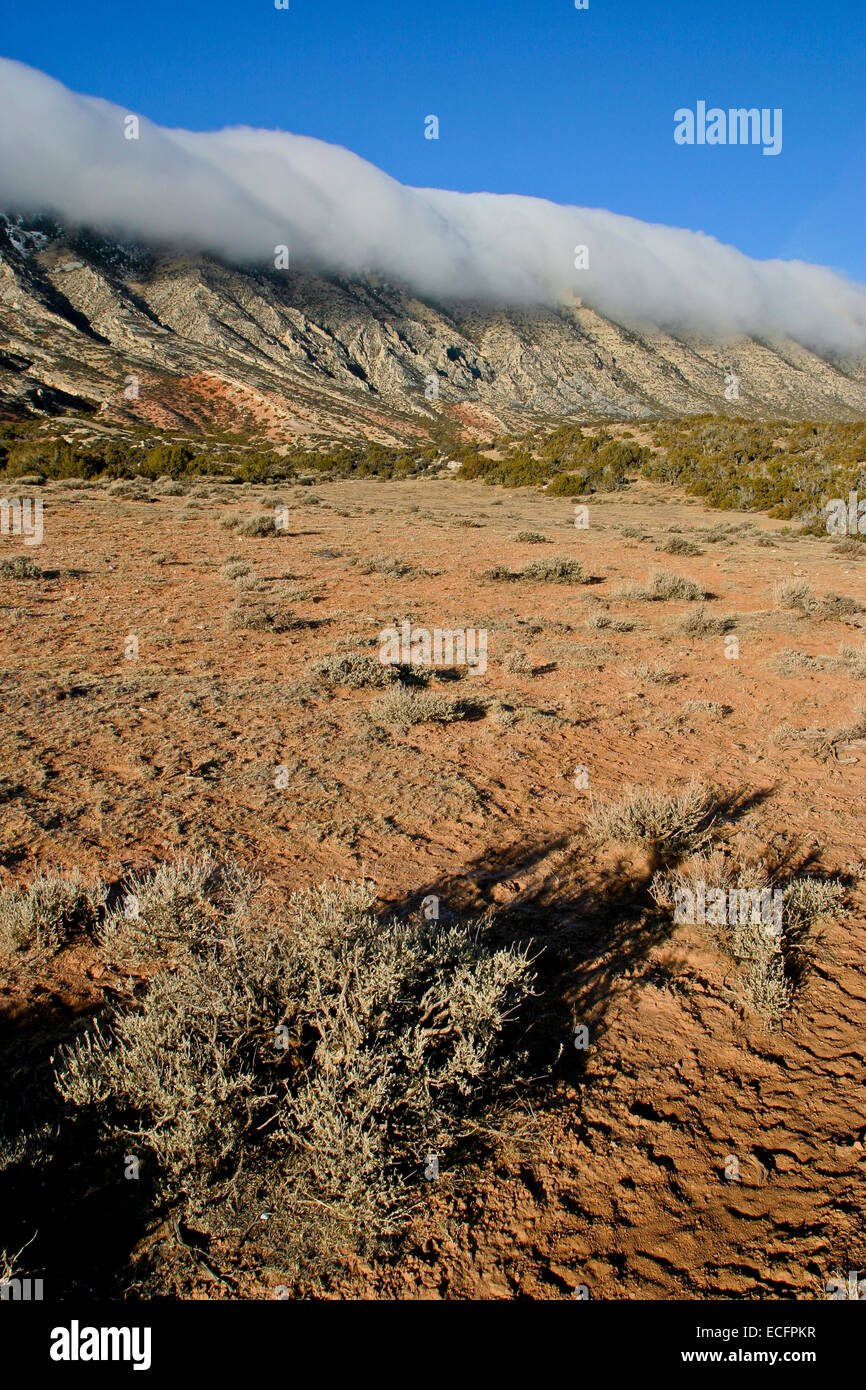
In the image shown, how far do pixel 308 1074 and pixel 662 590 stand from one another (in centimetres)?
944

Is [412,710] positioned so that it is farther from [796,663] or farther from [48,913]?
[796,663]

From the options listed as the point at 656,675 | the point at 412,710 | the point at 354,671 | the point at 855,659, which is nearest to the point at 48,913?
the point at 412,710

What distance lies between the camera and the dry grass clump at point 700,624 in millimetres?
8516

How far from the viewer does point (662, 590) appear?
1041 cm

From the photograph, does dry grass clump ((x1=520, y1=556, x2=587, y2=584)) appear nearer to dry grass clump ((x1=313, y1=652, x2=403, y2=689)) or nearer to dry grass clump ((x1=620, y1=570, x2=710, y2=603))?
dry grass clump ((x1=620, y1=570, x2=710, y2=603))

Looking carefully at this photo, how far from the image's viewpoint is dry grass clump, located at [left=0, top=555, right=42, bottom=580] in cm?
954

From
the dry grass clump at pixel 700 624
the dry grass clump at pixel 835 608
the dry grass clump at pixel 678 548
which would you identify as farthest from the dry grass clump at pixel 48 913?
the dry grass clump at pixel 678 548

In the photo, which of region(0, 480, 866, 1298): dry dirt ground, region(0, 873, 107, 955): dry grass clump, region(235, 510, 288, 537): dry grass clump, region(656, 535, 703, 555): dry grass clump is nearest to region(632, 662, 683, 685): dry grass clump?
region(0, 480, 866, 1298): dry dirt ground

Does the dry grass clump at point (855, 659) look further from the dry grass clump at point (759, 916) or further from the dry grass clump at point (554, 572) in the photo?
the dry grass clump at point (554, 572)

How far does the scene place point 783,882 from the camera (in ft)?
12.5

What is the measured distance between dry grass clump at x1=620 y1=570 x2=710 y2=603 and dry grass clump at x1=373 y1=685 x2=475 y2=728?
5.49 meters

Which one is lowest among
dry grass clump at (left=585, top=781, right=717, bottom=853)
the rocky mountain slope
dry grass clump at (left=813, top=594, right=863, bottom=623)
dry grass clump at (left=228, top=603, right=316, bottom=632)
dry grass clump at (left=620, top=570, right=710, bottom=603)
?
dry grass clump at (left=585, top=781, right=717, bottom=853)

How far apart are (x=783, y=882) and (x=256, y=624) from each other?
5.97 meters
